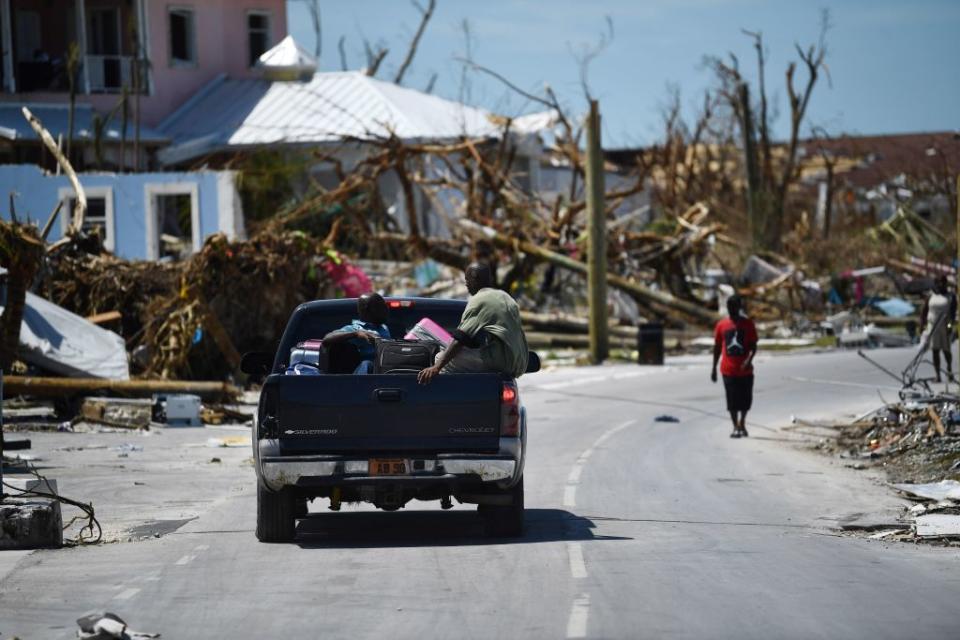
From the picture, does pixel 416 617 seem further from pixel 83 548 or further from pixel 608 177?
pixel 608 177

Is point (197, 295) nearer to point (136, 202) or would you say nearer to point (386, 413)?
point (136, 202)

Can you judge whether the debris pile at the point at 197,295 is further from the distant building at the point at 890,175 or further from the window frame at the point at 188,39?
the distant building at the point at 890,175

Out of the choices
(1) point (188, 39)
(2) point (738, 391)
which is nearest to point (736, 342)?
(2) point (738, 391)

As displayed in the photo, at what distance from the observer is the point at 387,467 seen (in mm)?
10664

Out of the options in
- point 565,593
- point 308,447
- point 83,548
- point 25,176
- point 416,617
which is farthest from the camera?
point 25,176

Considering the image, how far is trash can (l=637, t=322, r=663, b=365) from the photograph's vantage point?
3422cm

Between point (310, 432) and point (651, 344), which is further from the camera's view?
point (651, 344)

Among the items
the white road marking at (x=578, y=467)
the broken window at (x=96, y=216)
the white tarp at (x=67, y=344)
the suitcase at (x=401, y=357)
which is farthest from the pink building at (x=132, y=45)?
the suitcase at (x=401, y=357)

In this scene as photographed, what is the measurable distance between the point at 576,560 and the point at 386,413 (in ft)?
5.63

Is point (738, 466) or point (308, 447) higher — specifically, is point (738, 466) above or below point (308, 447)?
below

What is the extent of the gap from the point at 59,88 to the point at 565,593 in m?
37.8

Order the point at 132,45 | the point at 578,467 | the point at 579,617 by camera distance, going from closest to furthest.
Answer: the point at 579,617 → the point at 578,467 → the point at 132,45

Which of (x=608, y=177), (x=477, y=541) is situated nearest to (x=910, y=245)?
(x=608, y=177)

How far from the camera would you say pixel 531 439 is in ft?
68.7
